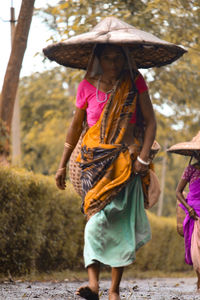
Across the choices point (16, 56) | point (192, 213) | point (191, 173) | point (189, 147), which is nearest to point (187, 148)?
point (189, 147)

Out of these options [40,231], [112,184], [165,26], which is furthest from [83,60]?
[165,26]

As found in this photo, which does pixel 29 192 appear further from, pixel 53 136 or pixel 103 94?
pixel 53 136

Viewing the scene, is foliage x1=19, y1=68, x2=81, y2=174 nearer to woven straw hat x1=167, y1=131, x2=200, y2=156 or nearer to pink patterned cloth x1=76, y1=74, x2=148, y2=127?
woven straw hat x1=167, y1=131, x2=200, y2=156

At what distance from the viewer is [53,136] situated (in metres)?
36.2

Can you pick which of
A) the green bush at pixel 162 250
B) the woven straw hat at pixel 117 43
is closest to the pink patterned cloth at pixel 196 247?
the woven straw hat at pixel 117 43

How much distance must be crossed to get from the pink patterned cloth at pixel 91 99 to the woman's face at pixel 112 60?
197 mm

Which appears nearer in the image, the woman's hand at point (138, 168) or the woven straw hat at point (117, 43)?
the woven straw hat at point (117, 43)

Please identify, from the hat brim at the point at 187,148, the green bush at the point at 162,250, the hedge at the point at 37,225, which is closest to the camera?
the hat brim at the point at 187,148

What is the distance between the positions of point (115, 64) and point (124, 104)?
377mm

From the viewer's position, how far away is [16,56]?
10688mm

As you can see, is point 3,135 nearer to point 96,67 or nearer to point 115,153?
point 96,67

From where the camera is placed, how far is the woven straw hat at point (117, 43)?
→ 17.7 feet

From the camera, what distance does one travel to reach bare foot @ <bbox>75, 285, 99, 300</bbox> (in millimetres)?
5023

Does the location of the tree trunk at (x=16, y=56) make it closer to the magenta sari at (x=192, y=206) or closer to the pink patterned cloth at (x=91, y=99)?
the magenta sari at (x=192, y=206)
